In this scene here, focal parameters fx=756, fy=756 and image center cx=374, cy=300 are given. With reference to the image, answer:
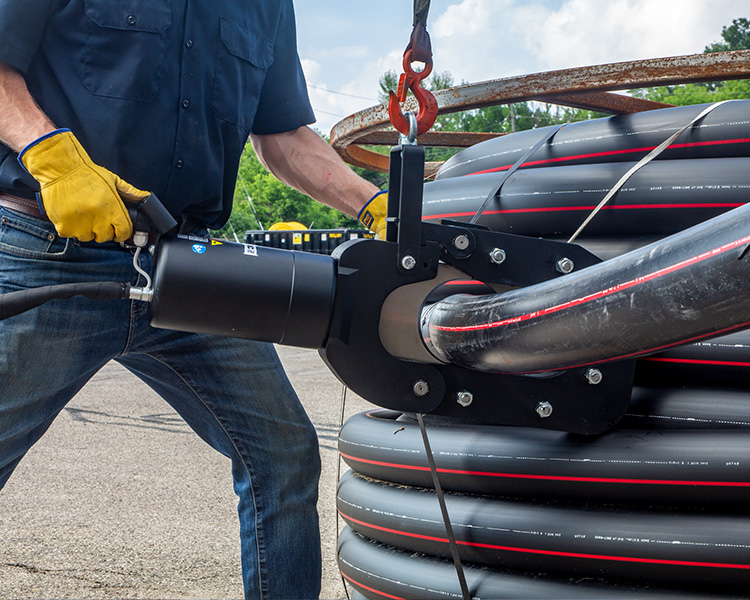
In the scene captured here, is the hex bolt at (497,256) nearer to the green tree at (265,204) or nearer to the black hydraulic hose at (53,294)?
the black hydraulic hose at (53,294)

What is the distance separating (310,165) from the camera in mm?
1983

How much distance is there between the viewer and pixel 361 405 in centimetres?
482

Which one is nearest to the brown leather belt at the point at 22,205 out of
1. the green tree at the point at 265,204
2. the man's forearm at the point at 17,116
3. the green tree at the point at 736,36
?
the man's forearm at the point at 17,116

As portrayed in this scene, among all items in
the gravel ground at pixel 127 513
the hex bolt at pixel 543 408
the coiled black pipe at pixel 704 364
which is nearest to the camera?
the hex bolt at pixel 543 408

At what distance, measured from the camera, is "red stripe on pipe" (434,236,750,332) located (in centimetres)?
72

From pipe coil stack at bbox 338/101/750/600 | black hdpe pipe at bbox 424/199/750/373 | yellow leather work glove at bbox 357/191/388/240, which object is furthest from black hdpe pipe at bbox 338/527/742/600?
yellow leather work glove at bbox 357/191/388/240

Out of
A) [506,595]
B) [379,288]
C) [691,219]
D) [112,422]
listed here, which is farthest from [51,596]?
[112,422]

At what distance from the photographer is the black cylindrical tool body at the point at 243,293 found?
1080 millimetres

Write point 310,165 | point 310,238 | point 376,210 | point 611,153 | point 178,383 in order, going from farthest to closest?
point 310,238 < point 310,165 < point 376,210 < point 178,383 < point 611,153

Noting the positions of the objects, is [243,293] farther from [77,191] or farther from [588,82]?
[588,82]

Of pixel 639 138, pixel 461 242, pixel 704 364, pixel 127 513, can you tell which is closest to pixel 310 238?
pixel 127 513

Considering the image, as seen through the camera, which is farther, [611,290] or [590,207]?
[590,207]

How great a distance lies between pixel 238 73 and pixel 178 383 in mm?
A: 704

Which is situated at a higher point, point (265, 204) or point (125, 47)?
point (265, 204)
